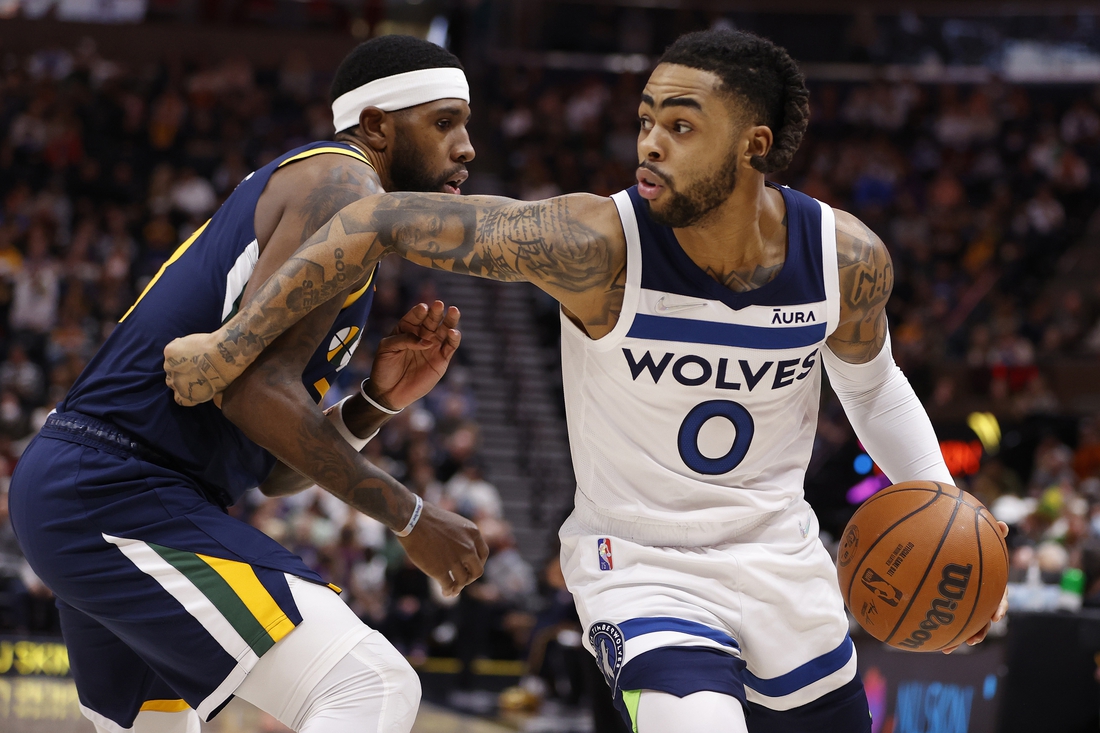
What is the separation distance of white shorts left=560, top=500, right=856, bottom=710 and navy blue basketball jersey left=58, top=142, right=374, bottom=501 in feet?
3.30

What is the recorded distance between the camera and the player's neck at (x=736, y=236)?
306 cm

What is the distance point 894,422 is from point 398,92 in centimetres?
179

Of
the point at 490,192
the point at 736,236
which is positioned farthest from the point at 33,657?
the point at 490,192

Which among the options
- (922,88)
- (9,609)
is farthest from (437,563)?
(922,88)

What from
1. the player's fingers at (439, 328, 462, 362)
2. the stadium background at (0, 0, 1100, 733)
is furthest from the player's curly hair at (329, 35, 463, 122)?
the stadium background at (0, 0, 1100, 733)

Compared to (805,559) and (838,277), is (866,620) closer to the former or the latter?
(805,559)

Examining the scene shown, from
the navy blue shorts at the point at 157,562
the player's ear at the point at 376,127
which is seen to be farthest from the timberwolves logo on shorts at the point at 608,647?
the player's ear at the point at 376,127

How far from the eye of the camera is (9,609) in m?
9.80

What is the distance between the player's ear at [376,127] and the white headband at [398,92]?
2cm

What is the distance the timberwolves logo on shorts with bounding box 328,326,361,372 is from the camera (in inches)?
131

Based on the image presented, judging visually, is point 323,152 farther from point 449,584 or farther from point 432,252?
point 449,584

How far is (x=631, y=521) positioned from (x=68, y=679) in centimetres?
738

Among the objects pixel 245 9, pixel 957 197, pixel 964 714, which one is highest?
pixel 245 9

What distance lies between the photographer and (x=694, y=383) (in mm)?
3039
